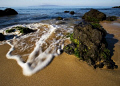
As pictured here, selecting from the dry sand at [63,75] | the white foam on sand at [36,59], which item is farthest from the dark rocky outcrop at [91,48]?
the white foam on sand at [36,59]

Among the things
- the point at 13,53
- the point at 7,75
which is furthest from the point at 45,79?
the point at 13,53

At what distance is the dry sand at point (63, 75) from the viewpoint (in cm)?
212

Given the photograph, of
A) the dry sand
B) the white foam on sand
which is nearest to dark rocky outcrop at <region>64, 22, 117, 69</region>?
the dry sand

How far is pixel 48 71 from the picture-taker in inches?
97.3

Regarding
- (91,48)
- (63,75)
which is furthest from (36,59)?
(91,48)

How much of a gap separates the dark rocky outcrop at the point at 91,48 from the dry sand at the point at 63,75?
8.9 inches

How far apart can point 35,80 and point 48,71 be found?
1.48ft

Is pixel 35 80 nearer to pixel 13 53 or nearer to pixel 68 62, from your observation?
pixel 68 62

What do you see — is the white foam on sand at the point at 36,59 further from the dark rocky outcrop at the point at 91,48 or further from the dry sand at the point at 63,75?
the dark rocky outcrop at the point at 91,48

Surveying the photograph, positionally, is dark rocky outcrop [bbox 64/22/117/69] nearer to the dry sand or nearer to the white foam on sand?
the dry sand

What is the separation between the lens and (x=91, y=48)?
283 centimetres

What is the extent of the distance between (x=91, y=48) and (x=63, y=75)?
1376mm

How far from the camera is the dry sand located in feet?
6.95

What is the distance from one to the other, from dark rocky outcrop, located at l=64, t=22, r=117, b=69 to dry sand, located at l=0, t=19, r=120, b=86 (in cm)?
23
